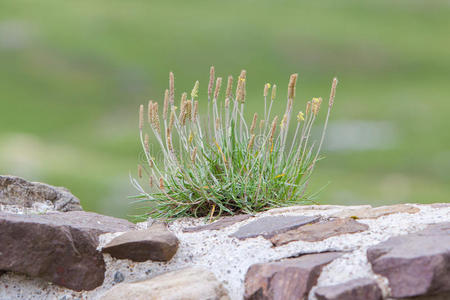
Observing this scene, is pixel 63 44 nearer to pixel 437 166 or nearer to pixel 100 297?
pixel 437 166

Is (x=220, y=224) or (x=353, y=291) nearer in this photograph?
(x=353, y=291)

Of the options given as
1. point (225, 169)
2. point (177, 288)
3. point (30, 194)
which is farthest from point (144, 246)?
point (30, 194)

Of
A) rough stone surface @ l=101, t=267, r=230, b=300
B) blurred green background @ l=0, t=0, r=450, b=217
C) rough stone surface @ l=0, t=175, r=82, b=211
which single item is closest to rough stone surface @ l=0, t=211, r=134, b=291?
rough stone surface @ l=101, t=267, r=230, b=300

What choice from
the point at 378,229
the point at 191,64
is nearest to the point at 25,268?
the point at 378,229

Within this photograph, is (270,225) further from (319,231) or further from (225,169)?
(225,169)

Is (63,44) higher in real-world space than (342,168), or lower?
higher

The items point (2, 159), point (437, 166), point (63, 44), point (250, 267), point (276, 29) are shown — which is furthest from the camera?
point (276, 29)

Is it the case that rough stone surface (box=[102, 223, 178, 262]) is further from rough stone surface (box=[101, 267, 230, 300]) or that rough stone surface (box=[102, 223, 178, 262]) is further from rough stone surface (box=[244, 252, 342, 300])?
rough stone surface (box=[244, 252, 342, 300])
